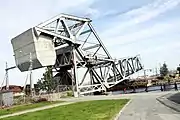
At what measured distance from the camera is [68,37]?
236 ft

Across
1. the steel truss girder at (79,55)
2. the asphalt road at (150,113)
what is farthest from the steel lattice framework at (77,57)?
the asphalt road at (150,113)

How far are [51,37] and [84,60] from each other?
38.1 feet

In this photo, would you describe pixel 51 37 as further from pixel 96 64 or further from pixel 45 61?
pixel 96 64

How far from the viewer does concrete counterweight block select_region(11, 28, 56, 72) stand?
2530 inches

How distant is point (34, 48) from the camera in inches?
2530

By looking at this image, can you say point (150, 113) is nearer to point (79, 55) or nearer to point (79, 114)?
point (79, 114)

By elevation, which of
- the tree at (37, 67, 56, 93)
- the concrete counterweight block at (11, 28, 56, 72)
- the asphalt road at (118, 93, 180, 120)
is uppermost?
the concrete counterweight block at (11, 28, 56, 72)

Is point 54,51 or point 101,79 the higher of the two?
point 54,51

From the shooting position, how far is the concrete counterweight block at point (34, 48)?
64250 millimetres

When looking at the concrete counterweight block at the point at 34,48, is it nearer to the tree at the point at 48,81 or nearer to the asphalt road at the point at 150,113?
the tree at the point at 48,81

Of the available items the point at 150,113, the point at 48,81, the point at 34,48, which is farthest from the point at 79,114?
the point at 48,81

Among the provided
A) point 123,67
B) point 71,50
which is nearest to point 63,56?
point 71,50

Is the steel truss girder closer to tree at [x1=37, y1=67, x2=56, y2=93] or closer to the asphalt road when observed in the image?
tree at [x1=37, y1=67, x2=56, y2=93]

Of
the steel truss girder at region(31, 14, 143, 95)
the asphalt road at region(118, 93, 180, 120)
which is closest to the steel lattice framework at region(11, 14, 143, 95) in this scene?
the steel truss girder at region(31, 14, 143, 95)
